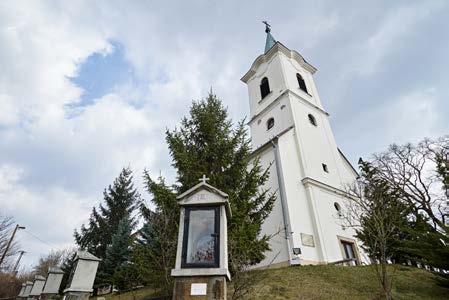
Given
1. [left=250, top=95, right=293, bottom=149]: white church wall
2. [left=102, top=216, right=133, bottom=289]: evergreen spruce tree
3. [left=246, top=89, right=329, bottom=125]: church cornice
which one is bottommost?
[left=102, top=216, right=133, bottom=289]: evergreen spruce tree

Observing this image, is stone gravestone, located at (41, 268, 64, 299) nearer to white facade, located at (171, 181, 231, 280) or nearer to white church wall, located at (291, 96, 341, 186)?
white facade, located at (171, 181, 231, 280)

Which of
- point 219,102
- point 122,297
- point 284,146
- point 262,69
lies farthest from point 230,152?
point 262,69

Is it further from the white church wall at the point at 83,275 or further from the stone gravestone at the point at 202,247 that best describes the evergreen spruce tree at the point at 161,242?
the stone gravestone at the point at 202,247

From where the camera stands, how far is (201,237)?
162 inches

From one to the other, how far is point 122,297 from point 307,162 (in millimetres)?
10921

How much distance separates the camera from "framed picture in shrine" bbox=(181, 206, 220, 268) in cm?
387

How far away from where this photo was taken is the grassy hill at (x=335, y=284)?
295 inches

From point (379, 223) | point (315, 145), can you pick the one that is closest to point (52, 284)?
point (379, 223)

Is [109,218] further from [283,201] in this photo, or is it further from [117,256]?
[283,201]

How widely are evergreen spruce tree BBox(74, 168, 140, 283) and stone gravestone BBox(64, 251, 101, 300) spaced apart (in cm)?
747

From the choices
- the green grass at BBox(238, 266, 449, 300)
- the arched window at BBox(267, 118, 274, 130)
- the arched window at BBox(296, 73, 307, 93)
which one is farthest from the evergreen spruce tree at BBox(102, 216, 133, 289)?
the arched window at BBox(296, 73, 307, 93)

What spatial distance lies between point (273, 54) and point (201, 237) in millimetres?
18969

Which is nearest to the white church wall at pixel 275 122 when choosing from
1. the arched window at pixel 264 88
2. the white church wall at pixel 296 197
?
the white church wall at pixel 296 197

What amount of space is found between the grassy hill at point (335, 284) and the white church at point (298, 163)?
98 centimetres
